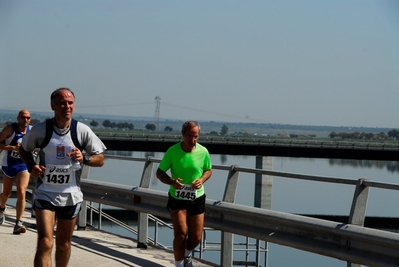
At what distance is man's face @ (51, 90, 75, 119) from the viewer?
299 inches

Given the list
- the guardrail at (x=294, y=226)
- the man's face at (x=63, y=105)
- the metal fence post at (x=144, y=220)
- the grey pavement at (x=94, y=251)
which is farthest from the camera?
the metal fence post at (x=144, y=220)

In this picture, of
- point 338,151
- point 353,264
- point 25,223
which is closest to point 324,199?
point 338,151

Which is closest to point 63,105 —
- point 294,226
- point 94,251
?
point 294,226

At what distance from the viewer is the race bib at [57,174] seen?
25.0 feet

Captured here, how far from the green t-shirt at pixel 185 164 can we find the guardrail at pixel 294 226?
522 millimetres

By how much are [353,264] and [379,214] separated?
60214mm

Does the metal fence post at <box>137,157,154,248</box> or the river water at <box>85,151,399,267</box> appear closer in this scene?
the metal fence post at <box>137,157,154,248</box>

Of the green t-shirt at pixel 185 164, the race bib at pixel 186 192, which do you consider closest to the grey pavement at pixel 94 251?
the race bib at pixel 186 192

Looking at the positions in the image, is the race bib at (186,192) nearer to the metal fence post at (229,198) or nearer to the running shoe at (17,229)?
the metal fence post at (229,198)

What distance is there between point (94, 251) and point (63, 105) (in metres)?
3.75

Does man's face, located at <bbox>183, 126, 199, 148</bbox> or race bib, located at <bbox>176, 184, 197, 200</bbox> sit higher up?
man's face, located at <bbox>183, 126, 199, 148</bbox>

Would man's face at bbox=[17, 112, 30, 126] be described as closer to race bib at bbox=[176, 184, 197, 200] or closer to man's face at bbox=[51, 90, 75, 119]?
race bib at bbox=[176, 184, 197, 200]

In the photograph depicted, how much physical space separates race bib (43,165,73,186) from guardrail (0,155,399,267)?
226cm

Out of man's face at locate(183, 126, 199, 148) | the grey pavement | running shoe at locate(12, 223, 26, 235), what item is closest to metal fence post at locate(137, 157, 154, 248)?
the grey pavement
